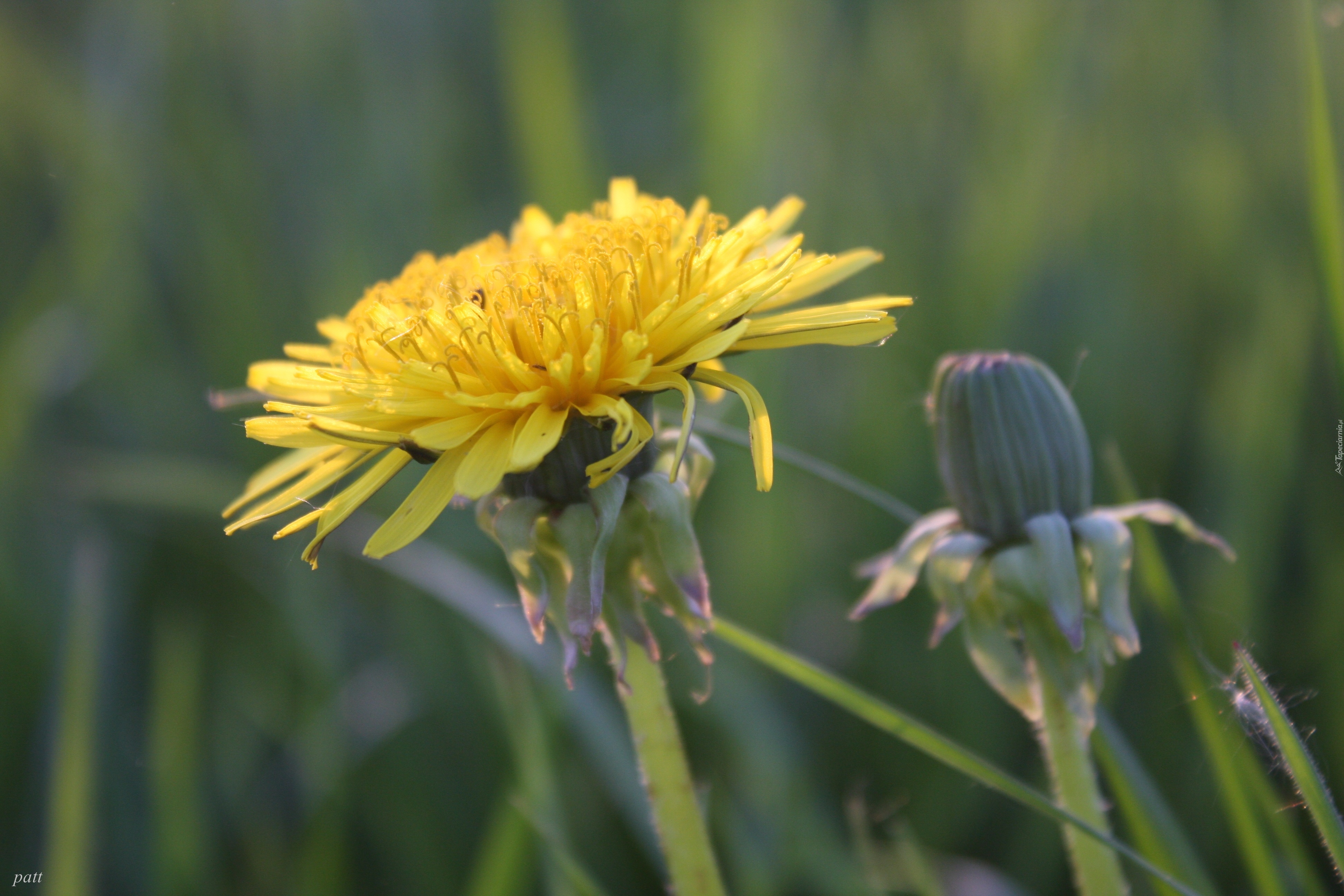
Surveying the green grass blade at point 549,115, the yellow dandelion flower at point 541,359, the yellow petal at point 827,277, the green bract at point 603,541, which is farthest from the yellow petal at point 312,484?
the green grass blade at point 549,115

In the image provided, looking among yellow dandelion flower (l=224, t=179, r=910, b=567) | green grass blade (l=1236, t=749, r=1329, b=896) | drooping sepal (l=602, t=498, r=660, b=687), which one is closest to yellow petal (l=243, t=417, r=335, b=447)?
yellow dandelion flower (l=224, t=179, r=910, b=567)

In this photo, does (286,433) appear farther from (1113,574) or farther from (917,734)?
(1113,574)

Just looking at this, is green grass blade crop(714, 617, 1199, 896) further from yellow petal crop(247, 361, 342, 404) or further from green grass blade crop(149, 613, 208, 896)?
green grass blade crop(149, 613, 208, 896)

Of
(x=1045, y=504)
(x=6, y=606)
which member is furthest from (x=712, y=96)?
(x=6, y=606)

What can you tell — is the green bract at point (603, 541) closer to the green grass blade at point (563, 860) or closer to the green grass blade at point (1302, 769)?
the green grass blade at point (563, 860)

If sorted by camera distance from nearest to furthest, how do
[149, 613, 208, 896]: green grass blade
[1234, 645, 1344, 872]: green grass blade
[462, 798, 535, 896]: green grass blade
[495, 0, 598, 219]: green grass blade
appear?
1. [1234, 645, 1344, 872]: green grass blade
2. [462, 798, 535, 896]: green grass blade
3. [149, 613, 208, 896]: green grass blade
4. [495, 0, 598, 219]: green grass blade

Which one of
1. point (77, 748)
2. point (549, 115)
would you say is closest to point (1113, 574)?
point (77, 748)

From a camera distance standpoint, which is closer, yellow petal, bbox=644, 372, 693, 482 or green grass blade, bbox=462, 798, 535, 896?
yellow petal, bbox=644, 372, 693, 482

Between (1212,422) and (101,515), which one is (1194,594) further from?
(101,515)
